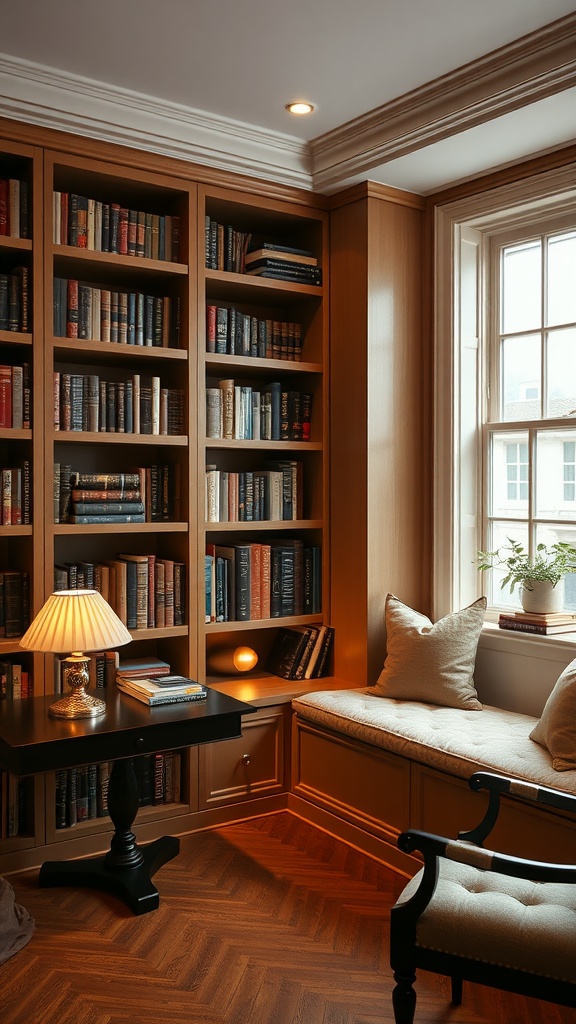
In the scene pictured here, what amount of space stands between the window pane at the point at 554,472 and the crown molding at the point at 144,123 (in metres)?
1.62

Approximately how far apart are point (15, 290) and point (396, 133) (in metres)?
1.66

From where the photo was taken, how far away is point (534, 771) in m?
2.73

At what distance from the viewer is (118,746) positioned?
2859 mm

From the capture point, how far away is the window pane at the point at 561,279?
12.0 feet

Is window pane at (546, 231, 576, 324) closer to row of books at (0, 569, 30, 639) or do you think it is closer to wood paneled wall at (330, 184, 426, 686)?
wood paneled wall at (330, 184, 426, 686)

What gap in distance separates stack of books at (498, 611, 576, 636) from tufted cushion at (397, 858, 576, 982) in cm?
142

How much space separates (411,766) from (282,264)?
7.58 feet

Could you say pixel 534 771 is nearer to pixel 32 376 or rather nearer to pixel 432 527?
pixel 432 527

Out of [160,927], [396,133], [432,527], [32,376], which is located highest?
[396,133]

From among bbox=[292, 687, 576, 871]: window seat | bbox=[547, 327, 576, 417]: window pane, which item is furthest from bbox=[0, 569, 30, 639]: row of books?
bbox=[547, 327, 576, 417]: window pane

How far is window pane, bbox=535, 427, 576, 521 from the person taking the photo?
3656mm

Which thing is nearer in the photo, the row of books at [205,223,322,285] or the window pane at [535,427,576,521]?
the window pane at [535,427,576,521]

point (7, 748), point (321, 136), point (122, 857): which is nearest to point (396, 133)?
point (321, 136)

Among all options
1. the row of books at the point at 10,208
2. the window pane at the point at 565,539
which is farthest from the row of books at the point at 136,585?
the window pane at the point at 565,539
